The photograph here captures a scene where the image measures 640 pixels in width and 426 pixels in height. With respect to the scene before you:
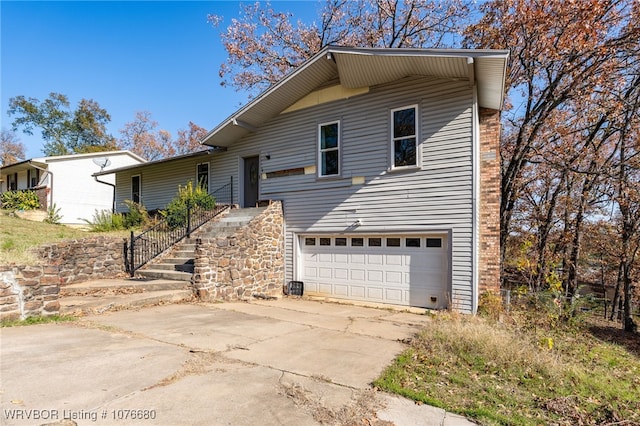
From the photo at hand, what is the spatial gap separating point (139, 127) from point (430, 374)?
40.3m

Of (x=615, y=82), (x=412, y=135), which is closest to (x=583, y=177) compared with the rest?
(x=615, y=82)

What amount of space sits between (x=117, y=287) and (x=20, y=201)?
16466 mm

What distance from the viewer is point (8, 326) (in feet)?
19.1

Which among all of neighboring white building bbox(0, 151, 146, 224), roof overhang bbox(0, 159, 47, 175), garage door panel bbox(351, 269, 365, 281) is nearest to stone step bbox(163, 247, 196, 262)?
garage door panel bbox(351, 269, 365, 281)

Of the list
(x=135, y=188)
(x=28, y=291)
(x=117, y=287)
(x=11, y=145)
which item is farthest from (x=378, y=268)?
(x=11, y=145)

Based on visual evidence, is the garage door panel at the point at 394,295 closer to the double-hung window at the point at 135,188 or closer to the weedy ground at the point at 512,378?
the weedy ground at the point at 512,378

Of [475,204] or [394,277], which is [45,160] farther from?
[475,204]

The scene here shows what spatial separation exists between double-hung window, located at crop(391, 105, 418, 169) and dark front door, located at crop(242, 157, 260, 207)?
18.9 feet

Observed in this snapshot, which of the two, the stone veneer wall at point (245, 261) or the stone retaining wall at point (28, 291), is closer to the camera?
the stone retaining wall at point (28, 291)

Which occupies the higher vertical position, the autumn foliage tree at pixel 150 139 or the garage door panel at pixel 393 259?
the autumn foliage tree at pixel 150 139

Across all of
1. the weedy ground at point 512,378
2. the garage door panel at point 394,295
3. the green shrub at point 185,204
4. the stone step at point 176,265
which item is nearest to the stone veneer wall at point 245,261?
the stone step at point 176,265

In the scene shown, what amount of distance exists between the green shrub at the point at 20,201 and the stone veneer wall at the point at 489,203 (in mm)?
23172

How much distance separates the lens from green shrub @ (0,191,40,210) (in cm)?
1970

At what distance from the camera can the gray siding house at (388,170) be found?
873 centimetres
